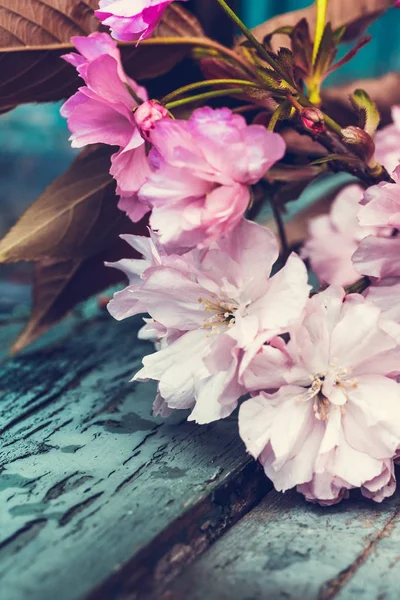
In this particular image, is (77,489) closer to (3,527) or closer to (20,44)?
(3,527)

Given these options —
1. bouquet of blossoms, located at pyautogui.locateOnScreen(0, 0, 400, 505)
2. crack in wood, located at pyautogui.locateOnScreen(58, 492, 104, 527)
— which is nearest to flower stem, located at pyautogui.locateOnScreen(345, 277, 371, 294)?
bouquet of blossoms, located at pyautogui.locateOnScreen(0, 0, 400, 505)

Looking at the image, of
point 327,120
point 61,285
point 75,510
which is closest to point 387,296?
point 327,120

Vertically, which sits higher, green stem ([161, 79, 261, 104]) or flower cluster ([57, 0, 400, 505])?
green stem ([161, 79, 261, 104])

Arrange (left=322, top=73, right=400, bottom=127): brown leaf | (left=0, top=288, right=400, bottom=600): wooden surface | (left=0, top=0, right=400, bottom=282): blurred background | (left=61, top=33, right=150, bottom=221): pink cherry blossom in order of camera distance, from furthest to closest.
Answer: (left=0, top=0, right=400, bottom=282): blurred background → (left=322, top=73, right=400, bottom=127): brown leaf → (left=61, top=33, right=150, bottom=221): pink cherry blossom → (left=0, top=288, right=400, bottom=600): wooden surface

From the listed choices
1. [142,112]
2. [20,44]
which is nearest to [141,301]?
[142,112]

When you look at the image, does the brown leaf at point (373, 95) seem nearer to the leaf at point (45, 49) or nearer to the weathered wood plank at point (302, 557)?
the leaf at point (45, 49)

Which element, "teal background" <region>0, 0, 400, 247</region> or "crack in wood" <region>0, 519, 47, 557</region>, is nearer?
"crack in wood" <region>0, 519, 47, 557</region>

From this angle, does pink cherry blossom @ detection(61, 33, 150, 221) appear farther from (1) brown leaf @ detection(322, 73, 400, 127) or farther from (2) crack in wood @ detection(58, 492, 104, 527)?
(1) brown leaf @ detection(322, 73, 400, 127)
